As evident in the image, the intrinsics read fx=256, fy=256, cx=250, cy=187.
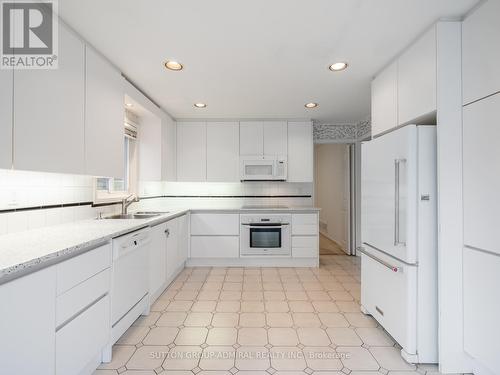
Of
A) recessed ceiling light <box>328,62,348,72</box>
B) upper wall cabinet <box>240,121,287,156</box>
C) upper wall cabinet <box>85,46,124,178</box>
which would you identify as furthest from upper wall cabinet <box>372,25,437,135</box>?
upper wall cabinet <box>85,46,124,178</box>

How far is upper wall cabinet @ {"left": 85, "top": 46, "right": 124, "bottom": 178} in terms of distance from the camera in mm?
1919

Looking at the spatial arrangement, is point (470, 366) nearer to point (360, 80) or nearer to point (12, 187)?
point (360, 80)

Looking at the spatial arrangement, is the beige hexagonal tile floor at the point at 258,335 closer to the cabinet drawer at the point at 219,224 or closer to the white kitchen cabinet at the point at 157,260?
the white kitchen cabinet at the point at 157,260

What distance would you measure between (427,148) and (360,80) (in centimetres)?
119

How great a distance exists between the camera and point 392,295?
74.7 inches

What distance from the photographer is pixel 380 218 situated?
2035 millimetres

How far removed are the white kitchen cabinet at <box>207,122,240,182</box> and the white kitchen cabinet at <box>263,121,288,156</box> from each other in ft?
1.51

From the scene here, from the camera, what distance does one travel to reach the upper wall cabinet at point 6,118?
4.11 feet

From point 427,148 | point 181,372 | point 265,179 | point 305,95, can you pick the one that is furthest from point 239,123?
point 181,372

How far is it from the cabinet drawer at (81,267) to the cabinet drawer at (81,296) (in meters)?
0.03

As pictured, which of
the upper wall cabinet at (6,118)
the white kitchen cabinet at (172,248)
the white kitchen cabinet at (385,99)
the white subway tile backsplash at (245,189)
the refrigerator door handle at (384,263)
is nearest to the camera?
the upper wall cabinet at (6,118)

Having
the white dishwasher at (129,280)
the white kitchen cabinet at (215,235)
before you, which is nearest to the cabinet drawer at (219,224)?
the white kitchen cabinet at (215,235)

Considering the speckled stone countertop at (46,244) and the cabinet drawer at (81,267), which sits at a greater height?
the speckled stone countertop at (46,244)

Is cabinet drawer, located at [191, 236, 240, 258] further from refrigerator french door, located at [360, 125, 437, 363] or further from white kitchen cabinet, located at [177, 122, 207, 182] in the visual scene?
refrigerator french door, located at [360, 125, 437, 363]
